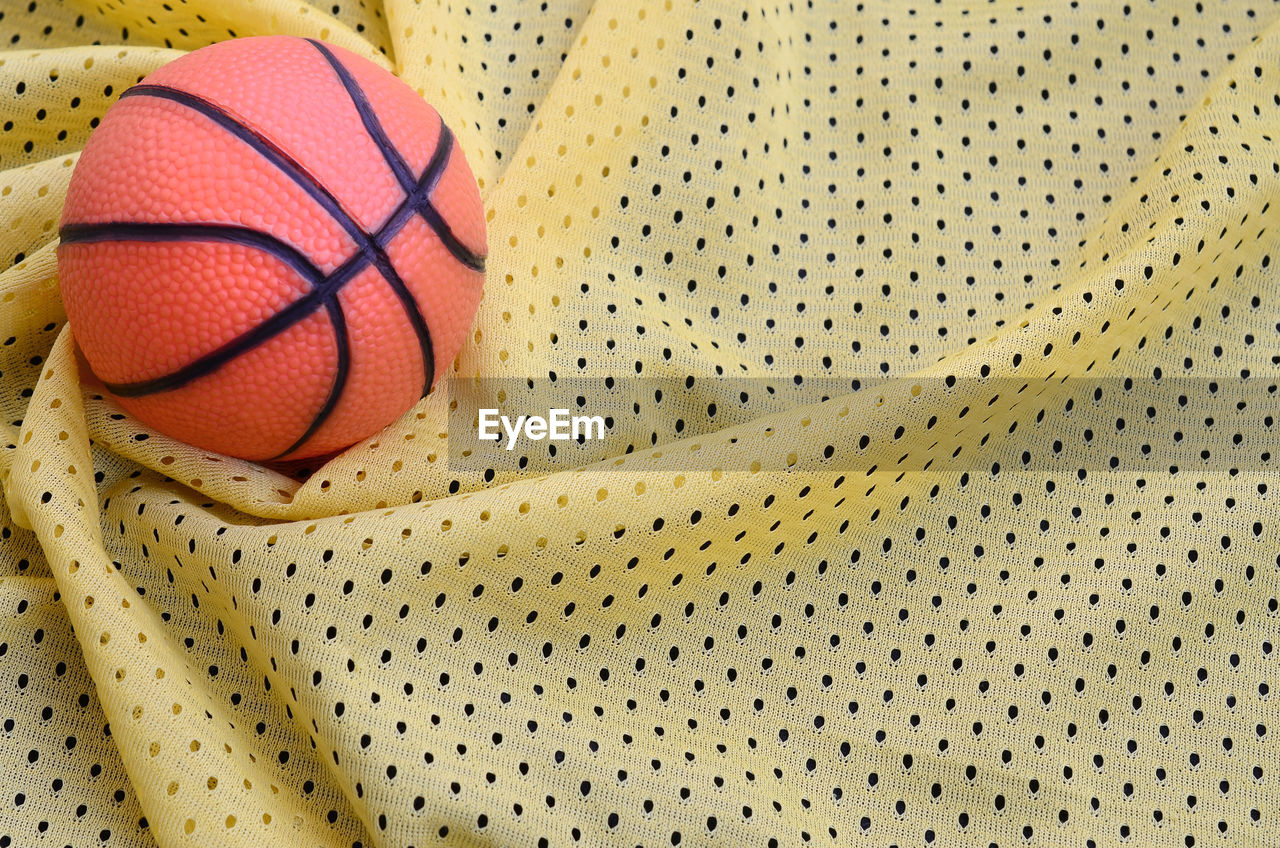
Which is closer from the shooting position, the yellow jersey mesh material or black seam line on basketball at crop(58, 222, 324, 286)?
black seam line on basketball at crop(58, 222, 324, 286)

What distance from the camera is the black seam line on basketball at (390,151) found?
2.55 feet

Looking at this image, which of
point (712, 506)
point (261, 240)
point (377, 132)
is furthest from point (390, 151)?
point (712, 506)

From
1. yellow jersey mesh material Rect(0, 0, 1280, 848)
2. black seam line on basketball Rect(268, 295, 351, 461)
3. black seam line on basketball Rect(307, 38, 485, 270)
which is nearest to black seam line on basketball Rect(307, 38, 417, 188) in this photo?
black seam line on basketball Rect(307, 38, 485, 270)

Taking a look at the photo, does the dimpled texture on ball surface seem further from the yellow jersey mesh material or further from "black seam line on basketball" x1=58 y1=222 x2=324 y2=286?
the yellow jersey mesh material

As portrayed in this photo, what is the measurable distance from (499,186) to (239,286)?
37cm

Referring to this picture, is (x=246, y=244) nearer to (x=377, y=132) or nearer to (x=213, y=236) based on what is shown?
(x=213, y=236)

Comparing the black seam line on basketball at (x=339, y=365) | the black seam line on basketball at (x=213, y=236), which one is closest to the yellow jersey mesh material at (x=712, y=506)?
the black seam line on basketball at (x=339, y=365)

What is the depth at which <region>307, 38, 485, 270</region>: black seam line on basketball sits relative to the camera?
2.55 feet

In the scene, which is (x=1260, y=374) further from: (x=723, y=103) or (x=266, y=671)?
(x=266, y=671)

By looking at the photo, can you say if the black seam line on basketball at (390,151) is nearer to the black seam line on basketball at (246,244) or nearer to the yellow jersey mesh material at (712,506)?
the black seam line on basketball at (246,244)

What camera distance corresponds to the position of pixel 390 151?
2.56 feet

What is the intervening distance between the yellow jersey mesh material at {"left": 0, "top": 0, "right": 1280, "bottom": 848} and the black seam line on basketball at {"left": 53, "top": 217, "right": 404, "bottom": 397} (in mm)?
174

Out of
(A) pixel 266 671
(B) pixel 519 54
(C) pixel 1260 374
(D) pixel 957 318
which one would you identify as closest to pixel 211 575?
(A) pixel 266 671

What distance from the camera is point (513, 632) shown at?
0.90 meters
